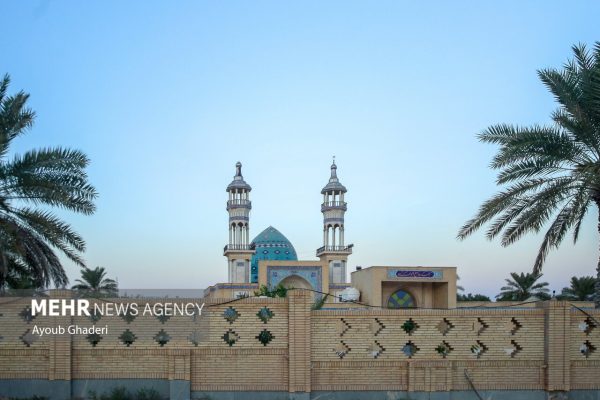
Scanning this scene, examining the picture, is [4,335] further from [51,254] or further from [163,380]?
[163,380]

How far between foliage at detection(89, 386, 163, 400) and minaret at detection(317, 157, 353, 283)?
39.6 metres

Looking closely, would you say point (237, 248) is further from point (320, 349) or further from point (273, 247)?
point (320, 349)

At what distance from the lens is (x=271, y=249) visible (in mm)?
57969

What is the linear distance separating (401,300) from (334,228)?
17421 mm

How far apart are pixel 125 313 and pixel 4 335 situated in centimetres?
261

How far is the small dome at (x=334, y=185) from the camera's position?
5562 cm

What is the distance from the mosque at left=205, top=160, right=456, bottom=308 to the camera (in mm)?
37188

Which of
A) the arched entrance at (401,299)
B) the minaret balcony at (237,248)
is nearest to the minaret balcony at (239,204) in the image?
the minaret balcony at (237,248)

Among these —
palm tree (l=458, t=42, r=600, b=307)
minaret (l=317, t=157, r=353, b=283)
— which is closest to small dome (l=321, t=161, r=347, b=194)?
minaret (l=317, t=157, r=353, b=283)

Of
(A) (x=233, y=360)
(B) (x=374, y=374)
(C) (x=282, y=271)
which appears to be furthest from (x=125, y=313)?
(C) (x=282, y=271)

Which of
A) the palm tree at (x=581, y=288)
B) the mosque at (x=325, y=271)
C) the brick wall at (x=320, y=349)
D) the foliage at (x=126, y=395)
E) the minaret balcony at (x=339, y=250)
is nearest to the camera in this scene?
the foliage at (x=126, y=395)

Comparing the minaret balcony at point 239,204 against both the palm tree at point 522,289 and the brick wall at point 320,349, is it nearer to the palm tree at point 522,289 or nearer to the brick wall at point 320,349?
the palm tree at point 522,289

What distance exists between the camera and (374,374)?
15.1 metres

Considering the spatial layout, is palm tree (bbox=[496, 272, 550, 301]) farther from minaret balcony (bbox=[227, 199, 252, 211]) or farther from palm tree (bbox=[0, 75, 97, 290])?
palm tree (bbox=[0, 75, 97, 290])
